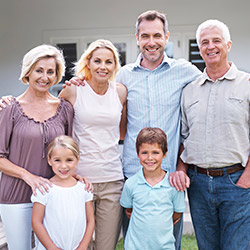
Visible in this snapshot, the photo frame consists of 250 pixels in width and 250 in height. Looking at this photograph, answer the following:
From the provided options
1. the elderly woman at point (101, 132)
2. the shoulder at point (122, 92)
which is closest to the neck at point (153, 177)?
the elderly woman at point (101, 132)

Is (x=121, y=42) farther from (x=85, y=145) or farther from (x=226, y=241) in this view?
(x=226, y=241)

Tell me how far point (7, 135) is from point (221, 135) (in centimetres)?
136

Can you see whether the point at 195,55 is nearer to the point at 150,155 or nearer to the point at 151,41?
the point at 151,41

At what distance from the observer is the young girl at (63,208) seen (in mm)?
2326

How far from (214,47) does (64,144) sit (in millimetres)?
1147

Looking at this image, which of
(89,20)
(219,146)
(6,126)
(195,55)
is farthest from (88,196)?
(89,20)

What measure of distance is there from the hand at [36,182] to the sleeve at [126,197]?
0.50m

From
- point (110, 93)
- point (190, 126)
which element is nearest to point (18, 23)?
point (110, 93)

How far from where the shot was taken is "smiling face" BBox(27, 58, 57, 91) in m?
2.45

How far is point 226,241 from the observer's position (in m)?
2.50

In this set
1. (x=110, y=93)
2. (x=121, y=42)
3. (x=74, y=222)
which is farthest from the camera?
(x=121, y=42)

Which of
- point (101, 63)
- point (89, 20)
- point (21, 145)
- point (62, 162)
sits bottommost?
point (62, 162)

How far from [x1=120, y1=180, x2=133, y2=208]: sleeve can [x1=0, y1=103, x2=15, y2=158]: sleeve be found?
81 cm

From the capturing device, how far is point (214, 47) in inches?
96.4
